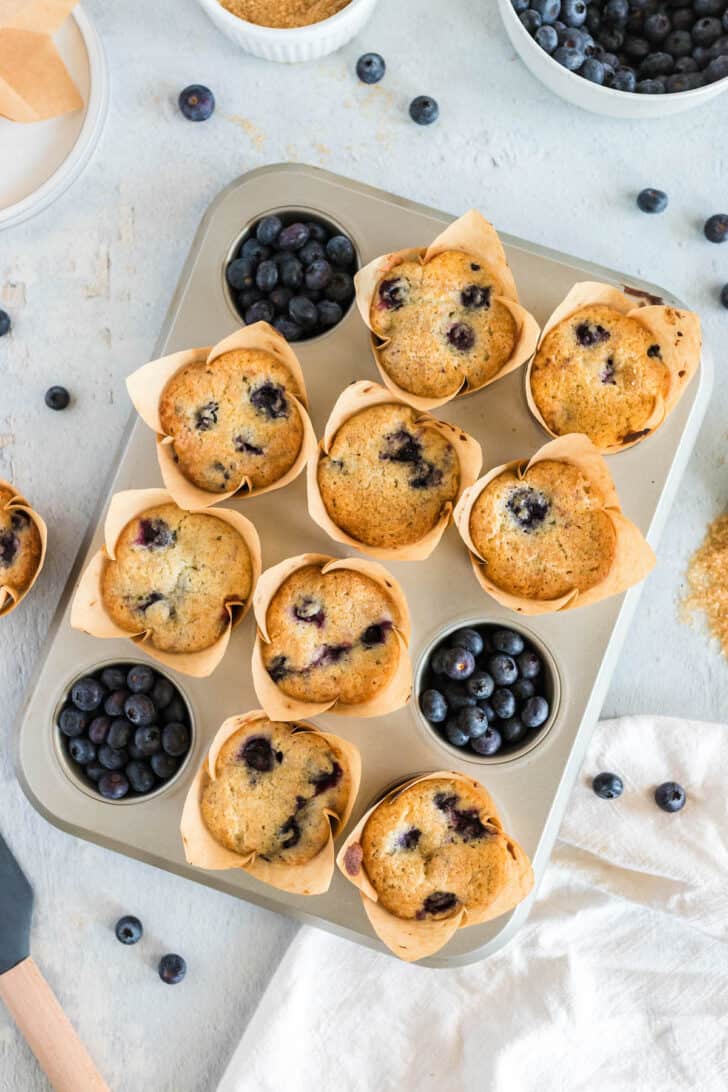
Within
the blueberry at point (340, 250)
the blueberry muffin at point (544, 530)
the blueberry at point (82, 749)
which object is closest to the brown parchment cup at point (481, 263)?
the blueberry at point (340, 250)

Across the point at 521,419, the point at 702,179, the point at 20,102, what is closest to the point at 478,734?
the point at 521,419

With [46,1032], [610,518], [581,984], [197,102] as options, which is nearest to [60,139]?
[197,102]

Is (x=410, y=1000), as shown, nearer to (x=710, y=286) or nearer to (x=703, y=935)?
(x=703, y=935)

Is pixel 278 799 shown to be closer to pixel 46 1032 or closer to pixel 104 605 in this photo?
pixel 104 605

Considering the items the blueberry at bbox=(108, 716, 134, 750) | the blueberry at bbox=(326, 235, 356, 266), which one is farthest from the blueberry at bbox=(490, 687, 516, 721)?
the blueberry at bbox=(326, 235, 356, 266)

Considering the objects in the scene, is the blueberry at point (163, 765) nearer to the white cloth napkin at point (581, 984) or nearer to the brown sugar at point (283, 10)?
the white cloth napkin at point (581, 984)

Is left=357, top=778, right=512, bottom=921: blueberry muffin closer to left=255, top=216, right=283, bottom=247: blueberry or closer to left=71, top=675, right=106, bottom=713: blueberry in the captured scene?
left=71, top=675, right=106, bottom=713: blueberry

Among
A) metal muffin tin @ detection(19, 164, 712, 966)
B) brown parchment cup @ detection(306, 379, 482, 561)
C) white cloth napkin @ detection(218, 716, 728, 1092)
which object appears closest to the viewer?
brown parchment cup @ detection(306, 379, 482, 561)
